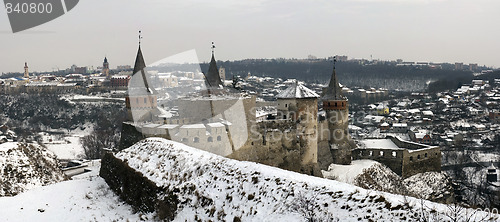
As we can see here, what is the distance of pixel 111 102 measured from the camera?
88062 mm

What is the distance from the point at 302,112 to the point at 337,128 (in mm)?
6366

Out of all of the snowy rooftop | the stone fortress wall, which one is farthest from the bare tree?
the stone fortress wall

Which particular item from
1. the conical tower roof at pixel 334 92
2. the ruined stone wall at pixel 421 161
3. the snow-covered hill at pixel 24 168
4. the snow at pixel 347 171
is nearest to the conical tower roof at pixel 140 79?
the snow-covered hill at pixel 24 168

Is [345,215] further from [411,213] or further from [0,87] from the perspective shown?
[0,87]

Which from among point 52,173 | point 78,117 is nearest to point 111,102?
point 78,117

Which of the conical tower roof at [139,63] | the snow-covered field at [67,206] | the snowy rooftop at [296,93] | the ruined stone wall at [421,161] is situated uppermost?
the conical tower roof at [139,63]

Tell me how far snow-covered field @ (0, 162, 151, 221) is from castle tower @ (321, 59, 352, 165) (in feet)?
58.8

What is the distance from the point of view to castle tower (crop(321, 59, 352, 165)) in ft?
95.1

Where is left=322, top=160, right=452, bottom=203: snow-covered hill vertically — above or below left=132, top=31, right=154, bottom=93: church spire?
below

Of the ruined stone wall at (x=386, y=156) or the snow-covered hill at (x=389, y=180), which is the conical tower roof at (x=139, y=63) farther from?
the ruined stone wall at (x=386, y=156)

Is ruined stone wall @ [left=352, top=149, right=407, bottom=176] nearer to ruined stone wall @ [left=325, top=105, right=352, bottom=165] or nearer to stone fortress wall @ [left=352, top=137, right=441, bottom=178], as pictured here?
stone fortress wall @ [left=352, top=137, right=441, bottom=178]

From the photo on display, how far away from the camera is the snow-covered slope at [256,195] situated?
27.2 feet

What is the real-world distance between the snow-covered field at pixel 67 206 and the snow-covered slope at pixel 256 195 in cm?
149

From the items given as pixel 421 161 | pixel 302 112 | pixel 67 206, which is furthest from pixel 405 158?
pixel 67 206
